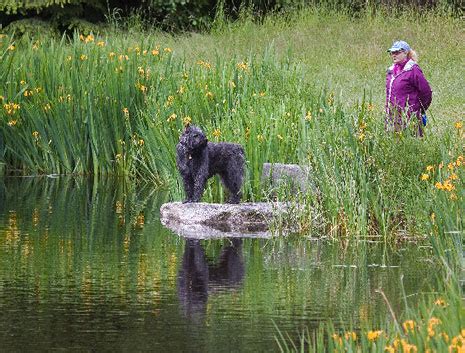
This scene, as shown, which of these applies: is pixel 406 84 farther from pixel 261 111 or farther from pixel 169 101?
pixel 169 101

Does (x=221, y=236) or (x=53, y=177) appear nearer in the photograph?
(x=221, y=236)

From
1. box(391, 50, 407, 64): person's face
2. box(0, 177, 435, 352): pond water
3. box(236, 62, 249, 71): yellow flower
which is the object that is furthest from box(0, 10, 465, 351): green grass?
box(391, 50, 407, 64): person's face

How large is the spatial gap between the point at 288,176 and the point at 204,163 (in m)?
1.11

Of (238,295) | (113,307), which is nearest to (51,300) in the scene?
(113,307)

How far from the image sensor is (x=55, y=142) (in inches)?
763

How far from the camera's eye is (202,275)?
36.3 ft

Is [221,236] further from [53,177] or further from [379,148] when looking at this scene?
[53,177]

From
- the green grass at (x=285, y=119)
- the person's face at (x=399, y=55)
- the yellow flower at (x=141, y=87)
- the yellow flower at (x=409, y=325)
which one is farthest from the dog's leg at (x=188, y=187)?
the yellow flower at (x=409, y=325)

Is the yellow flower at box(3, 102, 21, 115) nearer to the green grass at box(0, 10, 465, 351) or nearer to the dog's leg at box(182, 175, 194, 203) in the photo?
the green grass at box(0, 10, 465, 351)

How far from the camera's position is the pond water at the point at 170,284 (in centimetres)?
872

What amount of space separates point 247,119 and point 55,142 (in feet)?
15.0

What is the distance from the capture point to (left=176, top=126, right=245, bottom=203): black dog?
13188 mm

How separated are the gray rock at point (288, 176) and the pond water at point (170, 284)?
79 cm

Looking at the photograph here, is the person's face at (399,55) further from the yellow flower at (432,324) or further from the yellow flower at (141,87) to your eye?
the yellow flower at (432,324)
